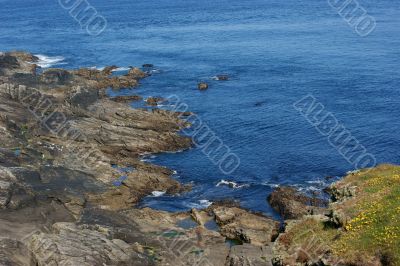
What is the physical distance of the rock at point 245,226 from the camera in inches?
1884

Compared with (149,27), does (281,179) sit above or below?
below

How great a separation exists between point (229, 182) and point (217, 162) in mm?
6598

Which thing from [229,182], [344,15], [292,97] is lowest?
[229,182]

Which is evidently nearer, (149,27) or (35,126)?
(35,126)

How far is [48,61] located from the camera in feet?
426

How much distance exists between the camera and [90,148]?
221 ft

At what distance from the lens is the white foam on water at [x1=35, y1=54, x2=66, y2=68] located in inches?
4926

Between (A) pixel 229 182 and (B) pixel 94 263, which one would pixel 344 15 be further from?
(B) pixel 94 263

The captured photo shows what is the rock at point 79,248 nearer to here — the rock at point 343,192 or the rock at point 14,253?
the rock at point 14,253

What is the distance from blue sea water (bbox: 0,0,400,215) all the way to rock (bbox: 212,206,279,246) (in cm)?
398

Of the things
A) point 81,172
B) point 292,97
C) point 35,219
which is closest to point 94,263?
point 35,219

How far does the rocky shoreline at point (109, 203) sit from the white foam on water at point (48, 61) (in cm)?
3865

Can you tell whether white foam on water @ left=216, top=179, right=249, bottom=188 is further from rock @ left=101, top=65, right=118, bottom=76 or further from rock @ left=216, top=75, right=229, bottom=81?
rock @ left=101, top=65, right=118, bottom=76

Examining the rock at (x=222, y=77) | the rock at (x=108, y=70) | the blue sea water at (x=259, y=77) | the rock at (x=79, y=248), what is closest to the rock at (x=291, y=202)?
the blue sea water at (x=259, y=77)
